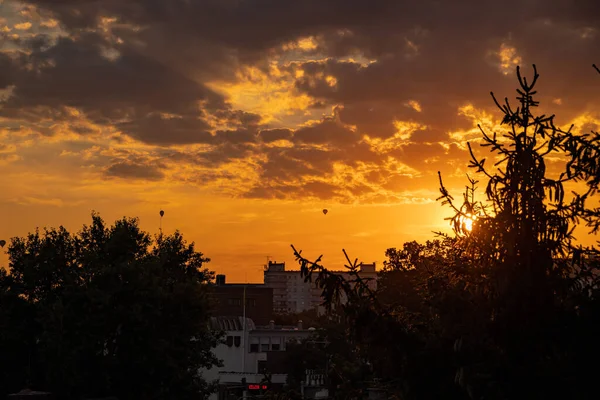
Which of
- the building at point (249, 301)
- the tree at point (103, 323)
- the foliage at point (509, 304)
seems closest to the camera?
the foliage at point (509, 304)

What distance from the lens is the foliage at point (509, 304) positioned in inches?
414

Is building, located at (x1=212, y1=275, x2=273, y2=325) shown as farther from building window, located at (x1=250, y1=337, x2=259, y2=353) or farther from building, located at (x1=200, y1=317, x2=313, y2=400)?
building window, located at (x1=250, y1=337, x2=259, y2=353)

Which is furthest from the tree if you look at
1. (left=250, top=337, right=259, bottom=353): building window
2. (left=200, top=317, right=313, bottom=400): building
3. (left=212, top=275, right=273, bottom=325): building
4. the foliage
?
(left=212, top=275, right=273, bottom=325): building

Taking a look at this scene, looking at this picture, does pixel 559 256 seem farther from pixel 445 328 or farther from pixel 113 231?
pixel 113 231

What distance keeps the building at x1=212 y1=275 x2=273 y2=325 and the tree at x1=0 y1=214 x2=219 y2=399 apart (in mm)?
108408

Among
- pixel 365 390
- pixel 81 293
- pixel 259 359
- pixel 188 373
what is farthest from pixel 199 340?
pixel 259 359

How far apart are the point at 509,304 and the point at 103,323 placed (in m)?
41.3

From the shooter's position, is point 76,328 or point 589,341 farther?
point 76,328

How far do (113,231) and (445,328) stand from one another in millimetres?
46828

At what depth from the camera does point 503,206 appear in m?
11.3

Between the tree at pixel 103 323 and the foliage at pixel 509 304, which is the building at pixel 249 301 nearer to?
the tree at pixel 103 323

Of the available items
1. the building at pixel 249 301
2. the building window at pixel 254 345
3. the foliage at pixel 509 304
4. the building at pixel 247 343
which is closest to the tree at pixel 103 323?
the foliage at pixel 509 304

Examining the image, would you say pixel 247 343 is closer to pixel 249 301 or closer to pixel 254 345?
pixel 254 345

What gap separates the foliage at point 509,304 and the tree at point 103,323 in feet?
127
